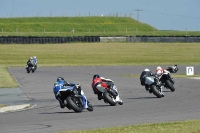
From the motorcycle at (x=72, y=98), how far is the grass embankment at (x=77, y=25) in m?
84.7

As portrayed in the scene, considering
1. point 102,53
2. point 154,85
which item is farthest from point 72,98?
point 102,53

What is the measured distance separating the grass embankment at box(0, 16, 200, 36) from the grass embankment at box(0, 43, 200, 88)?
1026 inches

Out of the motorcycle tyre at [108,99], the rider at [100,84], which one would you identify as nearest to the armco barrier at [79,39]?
the rider at [100,84]

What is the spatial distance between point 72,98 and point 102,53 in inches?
2204

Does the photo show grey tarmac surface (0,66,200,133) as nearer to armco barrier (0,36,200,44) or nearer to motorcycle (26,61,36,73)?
motorcycle (26,61,36,73)

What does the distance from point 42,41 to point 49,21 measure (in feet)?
161

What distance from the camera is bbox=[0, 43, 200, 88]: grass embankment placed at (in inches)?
2800

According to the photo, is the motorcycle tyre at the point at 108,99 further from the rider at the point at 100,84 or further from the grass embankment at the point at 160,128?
the grass embankment at the point at 160,128

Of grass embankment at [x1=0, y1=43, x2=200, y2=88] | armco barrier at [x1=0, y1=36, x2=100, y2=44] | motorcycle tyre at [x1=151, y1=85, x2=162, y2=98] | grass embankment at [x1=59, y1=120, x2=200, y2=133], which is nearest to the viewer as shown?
grass embankment at [x1=59, y1=120, x2=200, y2=133]

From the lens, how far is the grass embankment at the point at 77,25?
10981 cm

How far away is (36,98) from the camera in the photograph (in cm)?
2711

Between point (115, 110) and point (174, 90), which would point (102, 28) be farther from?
A: point (115, 110)

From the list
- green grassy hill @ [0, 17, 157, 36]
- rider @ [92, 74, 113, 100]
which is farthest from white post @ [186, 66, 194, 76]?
green grassy hill @ [0, 17, 157, 36]

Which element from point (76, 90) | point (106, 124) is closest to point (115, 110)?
point (76, 90)
